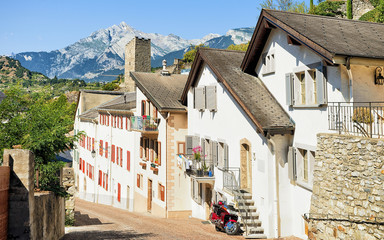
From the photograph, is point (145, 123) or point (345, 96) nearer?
point (345, 96)

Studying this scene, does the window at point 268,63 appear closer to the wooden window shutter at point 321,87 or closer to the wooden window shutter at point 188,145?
the wooden window shutter at point 321,87

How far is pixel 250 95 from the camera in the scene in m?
15.7

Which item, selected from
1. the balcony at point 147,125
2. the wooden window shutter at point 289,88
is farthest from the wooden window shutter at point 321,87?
the balcony at point 147,125

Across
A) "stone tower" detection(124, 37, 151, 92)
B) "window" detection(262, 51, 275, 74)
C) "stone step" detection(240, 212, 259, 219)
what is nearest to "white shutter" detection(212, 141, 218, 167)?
"stone step" detection(240, 212, 259, 219)

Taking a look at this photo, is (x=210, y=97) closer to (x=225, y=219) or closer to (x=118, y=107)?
(x=225, y=219)

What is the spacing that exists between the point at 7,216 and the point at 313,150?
970cm

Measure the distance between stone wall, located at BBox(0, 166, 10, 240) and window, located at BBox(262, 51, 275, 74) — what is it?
11.4m

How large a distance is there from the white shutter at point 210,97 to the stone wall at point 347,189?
8.45 m

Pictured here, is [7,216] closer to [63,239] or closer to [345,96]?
[63,239]

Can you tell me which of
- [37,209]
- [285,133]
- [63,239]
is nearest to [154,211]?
[63,239]

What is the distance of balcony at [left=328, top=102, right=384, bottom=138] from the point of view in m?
10.2

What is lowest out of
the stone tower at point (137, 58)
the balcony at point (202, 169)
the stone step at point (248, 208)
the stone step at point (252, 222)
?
the stone step at point (252, 222)

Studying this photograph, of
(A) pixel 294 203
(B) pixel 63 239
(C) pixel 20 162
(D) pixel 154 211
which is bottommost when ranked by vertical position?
(D) pixel 154 211

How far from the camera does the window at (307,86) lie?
11.9 m
